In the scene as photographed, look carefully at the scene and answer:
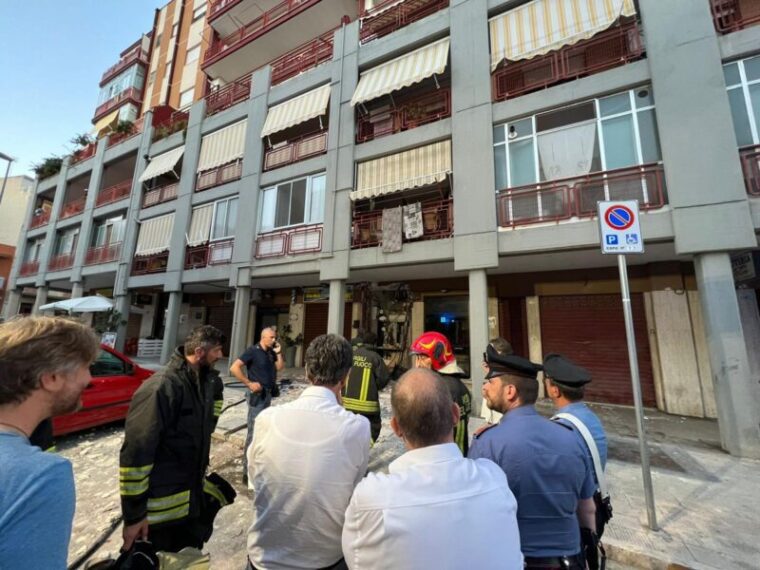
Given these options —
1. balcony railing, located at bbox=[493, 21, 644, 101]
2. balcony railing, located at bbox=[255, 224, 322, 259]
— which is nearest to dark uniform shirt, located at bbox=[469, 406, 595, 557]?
balcony railing, located at bbox=[493, 21, 644, 101]

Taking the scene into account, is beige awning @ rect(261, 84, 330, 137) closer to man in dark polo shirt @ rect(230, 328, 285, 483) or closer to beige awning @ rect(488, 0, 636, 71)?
beige awning @ rect(488, 0, 636, 71)

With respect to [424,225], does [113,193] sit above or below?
above

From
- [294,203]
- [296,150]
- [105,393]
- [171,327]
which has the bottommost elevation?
[105,393]

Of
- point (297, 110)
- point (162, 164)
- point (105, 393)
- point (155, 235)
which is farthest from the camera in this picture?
point (162, 164)

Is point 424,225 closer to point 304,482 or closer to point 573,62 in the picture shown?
point 573,62

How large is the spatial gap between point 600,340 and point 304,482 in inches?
378

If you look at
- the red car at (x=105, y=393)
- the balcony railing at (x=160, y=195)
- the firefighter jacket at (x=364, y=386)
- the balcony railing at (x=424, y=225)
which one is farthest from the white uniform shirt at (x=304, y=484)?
the balcony railing at (x=160, y=195)

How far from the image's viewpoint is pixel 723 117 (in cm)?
586

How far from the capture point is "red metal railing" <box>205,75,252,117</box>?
13984 millimetres

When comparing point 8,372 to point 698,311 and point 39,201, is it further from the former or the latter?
point 39,201

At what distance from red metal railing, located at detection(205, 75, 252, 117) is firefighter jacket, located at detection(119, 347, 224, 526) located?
1499 cm

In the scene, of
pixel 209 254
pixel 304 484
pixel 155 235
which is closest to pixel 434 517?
pixel 304 484

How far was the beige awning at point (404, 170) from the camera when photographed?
8.84 meters

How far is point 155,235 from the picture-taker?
47.5ft
